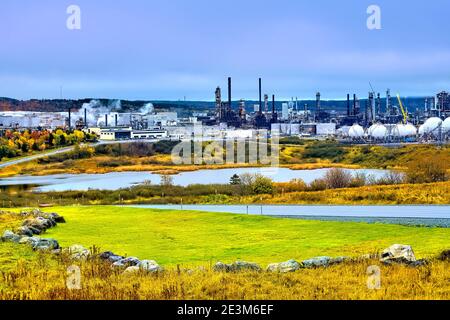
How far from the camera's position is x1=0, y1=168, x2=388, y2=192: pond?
3993 centimetres

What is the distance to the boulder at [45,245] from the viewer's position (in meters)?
12.1

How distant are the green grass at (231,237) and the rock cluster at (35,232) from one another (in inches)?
15.6

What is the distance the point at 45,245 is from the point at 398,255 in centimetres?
699

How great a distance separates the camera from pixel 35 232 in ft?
52.2

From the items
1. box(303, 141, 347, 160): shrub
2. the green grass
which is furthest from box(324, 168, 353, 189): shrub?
box(303, 141, 347, 160): shrub

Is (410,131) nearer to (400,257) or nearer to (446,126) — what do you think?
(446,126)

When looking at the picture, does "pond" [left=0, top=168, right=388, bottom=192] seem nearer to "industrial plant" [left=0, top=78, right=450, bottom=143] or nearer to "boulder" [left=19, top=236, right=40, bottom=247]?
"boulder" [left=19, top=236, right=40, bottom=247]

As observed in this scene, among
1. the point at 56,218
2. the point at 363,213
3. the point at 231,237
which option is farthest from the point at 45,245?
the point at 363,213

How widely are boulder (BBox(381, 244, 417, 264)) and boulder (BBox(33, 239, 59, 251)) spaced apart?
6551 millimetres

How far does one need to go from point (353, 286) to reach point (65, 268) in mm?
4817

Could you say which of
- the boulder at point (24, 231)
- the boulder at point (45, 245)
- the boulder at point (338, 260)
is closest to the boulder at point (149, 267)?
the boulder at point (45, 245)

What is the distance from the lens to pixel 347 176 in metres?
33.5
